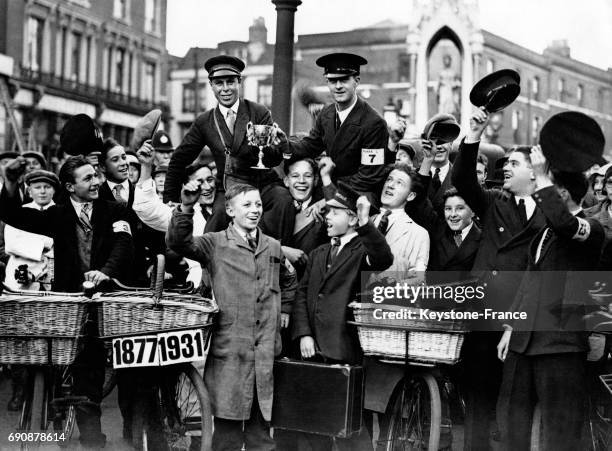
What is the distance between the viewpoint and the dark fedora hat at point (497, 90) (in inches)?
248

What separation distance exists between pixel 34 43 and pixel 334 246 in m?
21.5

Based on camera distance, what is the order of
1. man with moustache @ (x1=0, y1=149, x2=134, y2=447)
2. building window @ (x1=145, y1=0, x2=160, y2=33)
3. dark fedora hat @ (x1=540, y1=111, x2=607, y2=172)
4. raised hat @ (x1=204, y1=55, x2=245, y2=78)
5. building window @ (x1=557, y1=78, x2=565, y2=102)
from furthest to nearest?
building window @ (x1=557, y1=78, x2=565, y2=102) < building window @ (x1=145, y1=0, x2=160, y2=33) < raised hat @ (x1=204, y1=55, x2=245, y2=78) < man with moustache @ (x1=0, y1=149, x2=134, y2=447) < dark fedora hat @ (x1=540, y1=111, x2=607, y2=172)

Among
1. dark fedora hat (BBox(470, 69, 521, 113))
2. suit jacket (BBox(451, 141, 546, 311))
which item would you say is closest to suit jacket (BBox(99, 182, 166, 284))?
suit jacket (BBox(451, 141, 546, 311))

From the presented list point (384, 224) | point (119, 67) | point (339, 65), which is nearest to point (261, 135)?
point (339, 65)

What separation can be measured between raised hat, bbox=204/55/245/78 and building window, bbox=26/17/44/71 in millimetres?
18854

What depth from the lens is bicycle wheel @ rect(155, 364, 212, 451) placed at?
6105 mm

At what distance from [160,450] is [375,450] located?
136 cm

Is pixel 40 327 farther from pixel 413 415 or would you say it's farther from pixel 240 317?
pixel 413 415

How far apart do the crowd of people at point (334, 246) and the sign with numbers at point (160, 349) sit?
24 centimetres

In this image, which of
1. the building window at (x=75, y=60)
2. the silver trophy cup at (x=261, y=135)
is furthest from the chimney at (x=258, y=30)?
the building window at (x=75, y=60)

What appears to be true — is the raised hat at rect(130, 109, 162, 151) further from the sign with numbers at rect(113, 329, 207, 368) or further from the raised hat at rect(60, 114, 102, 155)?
the sign with numbers at rect(113, 329, 207, 368)

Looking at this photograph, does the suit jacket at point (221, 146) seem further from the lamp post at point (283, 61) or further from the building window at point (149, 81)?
the building window at point (149, 81)

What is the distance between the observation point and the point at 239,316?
6172 millimetres

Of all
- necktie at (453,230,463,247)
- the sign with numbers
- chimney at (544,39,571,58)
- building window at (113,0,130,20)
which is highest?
building window at (113,0,130,20)
